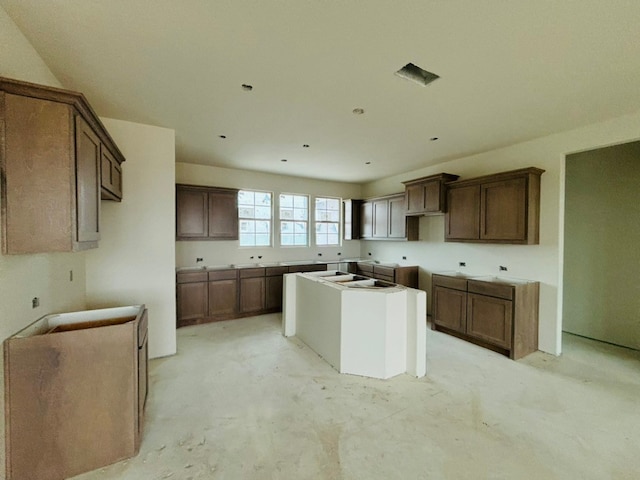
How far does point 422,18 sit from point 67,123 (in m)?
2.23

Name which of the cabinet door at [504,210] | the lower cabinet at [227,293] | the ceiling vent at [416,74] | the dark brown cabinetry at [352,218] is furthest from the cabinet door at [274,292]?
the ceiling vent at [416,74]

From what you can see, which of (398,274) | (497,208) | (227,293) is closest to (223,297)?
(227,293)

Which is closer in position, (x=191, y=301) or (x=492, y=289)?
(x=492, y=289)

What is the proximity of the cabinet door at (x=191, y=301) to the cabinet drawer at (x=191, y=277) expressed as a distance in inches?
2.2

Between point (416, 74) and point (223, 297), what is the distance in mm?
4358

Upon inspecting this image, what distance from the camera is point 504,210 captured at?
3779 millimetres

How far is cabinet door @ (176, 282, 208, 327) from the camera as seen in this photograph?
4.50 meters

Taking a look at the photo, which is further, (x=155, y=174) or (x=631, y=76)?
(x=155, y=174)

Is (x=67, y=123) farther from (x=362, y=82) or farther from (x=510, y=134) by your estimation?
(x=510, y=134)

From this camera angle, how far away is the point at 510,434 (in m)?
2.11

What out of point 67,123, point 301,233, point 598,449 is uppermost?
point 67,123

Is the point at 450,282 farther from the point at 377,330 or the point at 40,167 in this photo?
the point at 40,167

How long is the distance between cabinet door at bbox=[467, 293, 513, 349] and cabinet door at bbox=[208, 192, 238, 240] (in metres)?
4.18

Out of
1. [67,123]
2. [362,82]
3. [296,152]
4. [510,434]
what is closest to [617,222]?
[510,434]
